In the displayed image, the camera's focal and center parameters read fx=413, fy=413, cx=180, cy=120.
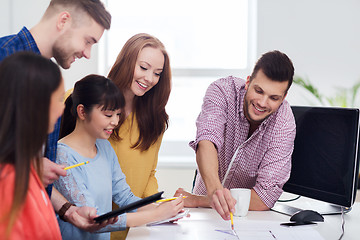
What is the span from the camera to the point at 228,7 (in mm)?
3465

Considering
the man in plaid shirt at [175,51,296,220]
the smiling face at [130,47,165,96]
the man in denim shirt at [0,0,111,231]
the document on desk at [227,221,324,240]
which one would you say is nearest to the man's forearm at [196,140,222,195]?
the man in plaid shirt at [175,51,296,220]

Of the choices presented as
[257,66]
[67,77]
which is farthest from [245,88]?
[67,77]

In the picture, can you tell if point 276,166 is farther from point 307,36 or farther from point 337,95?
point 307,36

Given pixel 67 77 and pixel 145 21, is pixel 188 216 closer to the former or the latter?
pixel 67 77

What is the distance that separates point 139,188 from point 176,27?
201 cm

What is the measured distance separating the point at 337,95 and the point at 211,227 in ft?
7.38

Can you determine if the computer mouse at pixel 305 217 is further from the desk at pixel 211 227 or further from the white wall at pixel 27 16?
the white wall at pixel 27 16

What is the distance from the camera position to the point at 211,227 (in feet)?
4.52

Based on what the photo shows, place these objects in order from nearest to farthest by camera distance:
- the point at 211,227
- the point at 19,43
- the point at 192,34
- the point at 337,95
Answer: the point at 19,43 → the point at 211,227 → the point at 337,95 → the point at 192,34

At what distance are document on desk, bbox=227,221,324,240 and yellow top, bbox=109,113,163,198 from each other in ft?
1.79

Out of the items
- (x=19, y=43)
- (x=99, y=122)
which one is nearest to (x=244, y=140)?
(x=99, y=122)

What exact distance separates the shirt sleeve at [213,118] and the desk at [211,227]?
0.31 m

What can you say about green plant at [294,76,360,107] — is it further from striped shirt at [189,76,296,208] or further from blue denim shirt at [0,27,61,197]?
blue denim shirt at [0,27,61,197]

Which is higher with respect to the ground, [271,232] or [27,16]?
[27,16]
